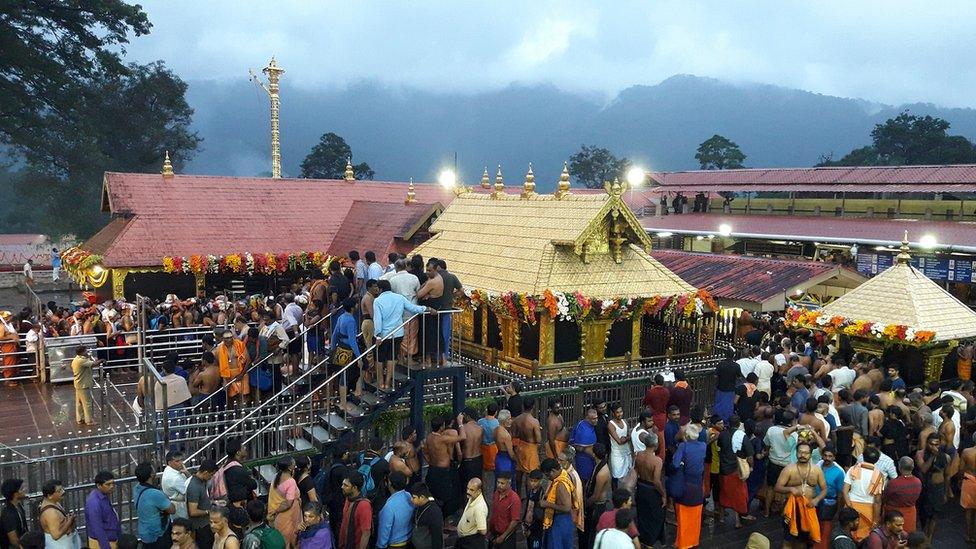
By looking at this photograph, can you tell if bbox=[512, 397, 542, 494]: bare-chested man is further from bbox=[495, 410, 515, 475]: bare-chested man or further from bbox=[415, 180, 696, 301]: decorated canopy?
bbox=[415, 180, 696, 301]: decorated canopy

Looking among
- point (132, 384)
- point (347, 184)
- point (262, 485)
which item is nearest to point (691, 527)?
point (262, 485)

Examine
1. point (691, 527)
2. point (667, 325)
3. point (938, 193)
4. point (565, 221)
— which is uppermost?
point (938, 193)

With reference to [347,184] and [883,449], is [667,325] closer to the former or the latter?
[883,449]

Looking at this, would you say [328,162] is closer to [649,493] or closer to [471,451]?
[471,451]

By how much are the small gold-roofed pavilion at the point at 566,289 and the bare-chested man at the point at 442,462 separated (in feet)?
17.8

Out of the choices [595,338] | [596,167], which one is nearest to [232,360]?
[595,338]

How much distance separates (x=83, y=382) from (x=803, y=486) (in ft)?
38.9

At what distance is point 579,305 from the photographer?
47.5 ft

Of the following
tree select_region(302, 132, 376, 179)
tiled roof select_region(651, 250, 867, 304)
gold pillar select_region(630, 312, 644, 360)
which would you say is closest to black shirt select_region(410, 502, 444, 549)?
gold pillar select_region(630, 312, 644, 360)

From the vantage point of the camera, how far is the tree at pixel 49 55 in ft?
121

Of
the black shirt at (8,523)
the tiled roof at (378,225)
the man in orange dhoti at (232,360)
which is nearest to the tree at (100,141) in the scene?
the tiled roof at (378,225)

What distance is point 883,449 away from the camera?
1001cm

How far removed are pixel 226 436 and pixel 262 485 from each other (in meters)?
0.91

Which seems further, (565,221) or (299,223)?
(299,223)
